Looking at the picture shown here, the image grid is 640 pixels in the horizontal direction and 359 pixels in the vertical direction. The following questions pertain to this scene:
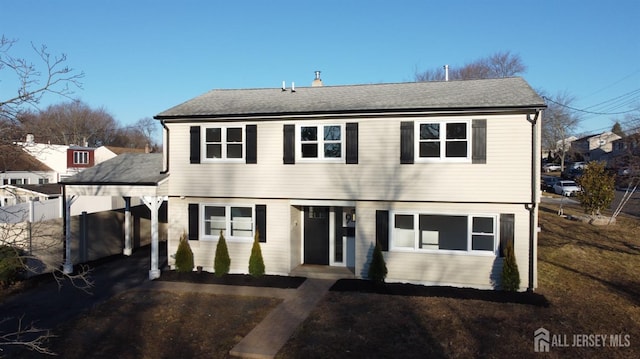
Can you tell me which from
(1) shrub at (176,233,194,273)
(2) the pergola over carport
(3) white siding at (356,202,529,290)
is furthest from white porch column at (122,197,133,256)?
(3) white siding at (356,202,529,290)

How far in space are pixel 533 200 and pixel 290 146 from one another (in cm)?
661

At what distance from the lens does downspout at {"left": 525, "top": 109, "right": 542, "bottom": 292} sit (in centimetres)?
1082

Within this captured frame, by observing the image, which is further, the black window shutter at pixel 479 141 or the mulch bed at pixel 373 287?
the black window shutter at pixel 479 141

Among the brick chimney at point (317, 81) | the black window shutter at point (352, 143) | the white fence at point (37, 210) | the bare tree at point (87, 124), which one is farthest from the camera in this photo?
the bare tree at point (87, 124)

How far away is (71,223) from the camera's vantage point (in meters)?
13.8

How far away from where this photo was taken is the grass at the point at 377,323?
7.62 metres

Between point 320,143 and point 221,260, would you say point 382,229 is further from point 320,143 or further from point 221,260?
point 221,260

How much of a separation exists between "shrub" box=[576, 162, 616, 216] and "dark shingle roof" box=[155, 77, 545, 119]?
33.2 feet

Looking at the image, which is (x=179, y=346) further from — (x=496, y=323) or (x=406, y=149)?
(x=406, y=149)

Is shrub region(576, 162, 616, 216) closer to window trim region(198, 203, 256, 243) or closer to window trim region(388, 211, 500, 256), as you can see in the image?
window trim region(388, 211, 500, 256)

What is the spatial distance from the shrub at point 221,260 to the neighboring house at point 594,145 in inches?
2883

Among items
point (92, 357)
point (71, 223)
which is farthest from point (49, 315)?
point (71, 223)

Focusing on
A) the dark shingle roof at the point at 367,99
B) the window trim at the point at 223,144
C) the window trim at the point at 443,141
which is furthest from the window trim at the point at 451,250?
the window trim at the point at 223,144

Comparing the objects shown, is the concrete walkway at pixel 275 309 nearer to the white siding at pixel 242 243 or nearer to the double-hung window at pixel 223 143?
the white siding at pixel 242 243
